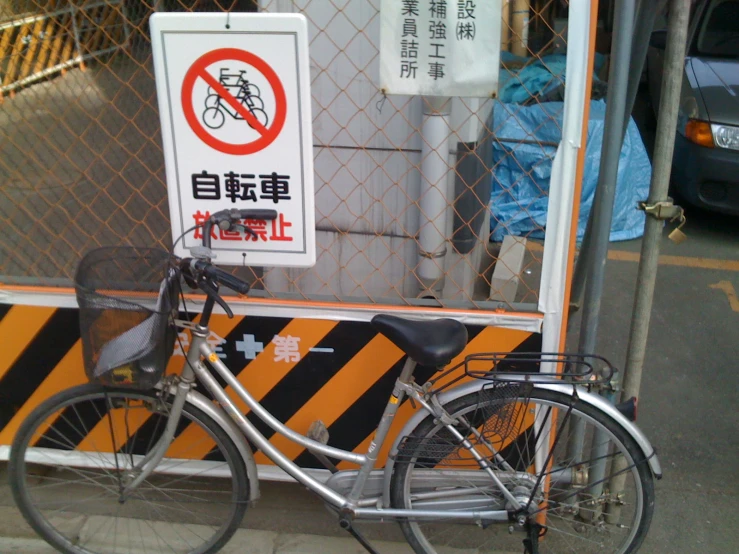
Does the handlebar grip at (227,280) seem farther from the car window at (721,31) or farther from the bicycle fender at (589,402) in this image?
the car window at (721,31)

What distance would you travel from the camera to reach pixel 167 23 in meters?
2.01

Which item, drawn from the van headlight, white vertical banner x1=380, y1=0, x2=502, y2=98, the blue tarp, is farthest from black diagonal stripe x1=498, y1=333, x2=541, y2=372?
the van headlight

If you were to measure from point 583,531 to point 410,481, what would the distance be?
837mm

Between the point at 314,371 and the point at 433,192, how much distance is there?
3.00 ft

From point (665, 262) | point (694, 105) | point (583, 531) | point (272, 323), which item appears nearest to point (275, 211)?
point (272, 323)

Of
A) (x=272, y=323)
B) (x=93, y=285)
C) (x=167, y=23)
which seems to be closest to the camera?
(x=167, y=23)

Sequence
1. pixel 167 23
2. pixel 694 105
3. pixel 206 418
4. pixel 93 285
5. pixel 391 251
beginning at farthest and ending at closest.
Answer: pixel 694 105 → pixel 391 251 → pixel 206 418 → pixel 93 285 → pixel 167 23

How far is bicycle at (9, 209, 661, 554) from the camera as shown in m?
2.08

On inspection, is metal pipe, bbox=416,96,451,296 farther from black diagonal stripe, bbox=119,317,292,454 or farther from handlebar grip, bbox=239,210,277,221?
handlebar grip, bbox=239,210,277,221

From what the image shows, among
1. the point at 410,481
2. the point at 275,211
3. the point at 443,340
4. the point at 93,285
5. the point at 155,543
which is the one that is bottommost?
the point at 155,543

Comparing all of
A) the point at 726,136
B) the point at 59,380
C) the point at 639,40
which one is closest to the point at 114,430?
the point at 59,380

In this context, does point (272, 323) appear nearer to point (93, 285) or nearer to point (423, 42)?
point (93, 285)

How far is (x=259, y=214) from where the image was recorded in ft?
6.91

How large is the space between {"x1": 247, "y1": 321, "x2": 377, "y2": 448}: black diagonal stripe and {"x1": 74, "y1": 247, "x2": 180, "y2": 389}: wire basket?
54 cm
